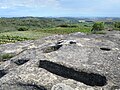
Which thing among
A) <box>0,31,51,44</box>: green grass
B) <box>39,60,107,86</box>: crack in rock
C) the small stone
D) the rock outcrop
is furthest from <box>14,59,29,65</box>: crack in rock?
<box>0,31,51,44</box>: green grass

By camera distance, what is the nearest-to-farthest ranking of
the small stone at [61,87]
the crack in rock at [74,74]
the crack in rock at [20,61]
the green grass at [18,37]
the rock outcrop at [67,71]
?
the small stone at [61,87] < the rock outcrop at [67,71] < the crack in rock at [74,74] < the crack in rock at [20,61] < the green grass at [18,37]

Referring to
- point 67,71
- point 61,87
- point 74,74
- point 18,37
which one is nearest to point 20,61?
point 67,71

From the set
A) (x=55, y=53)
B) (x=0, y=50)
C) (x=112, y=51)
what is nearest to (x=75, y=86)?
(x=55, y=53)

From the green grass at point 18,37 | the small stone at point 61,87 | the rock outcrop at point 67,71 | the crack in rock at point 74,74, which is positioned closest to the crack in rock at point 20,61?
the rock outcrop at point 67,71

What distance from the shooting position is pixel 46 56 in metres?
18.3

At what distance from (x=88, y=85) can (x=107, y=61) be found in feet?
9.47

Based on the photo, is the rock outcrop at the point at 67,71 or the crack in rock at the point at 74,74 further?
the crack in rock at the point at 74,74

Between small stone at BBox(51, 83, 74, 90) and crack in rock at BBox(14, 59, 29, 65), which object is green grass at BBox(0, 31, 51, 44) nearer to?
crack in rock at BBox(14, 59, 29, 65)

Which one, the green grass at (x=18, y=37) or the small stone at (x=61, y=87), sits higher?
the small stone at (x=61, y=87)

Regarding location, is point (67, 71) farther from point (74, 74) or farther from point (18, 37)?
point (18, 37)

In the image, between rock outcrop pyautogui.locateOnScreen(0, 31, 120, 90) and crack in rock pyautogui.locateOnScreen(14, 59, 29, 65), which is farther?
crack in rock pyautogui.locateOnScreen(14, 59, 29, 65)

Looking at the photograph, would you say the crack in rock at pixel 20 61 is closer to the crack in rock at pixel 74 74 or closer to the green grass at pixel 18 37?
the crack in rock at pixel 74 74

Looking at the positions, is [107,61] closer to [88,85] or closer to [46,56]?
[88,85]

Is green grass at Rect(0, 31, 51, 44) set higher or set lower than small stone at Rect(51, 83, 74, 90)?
lower
